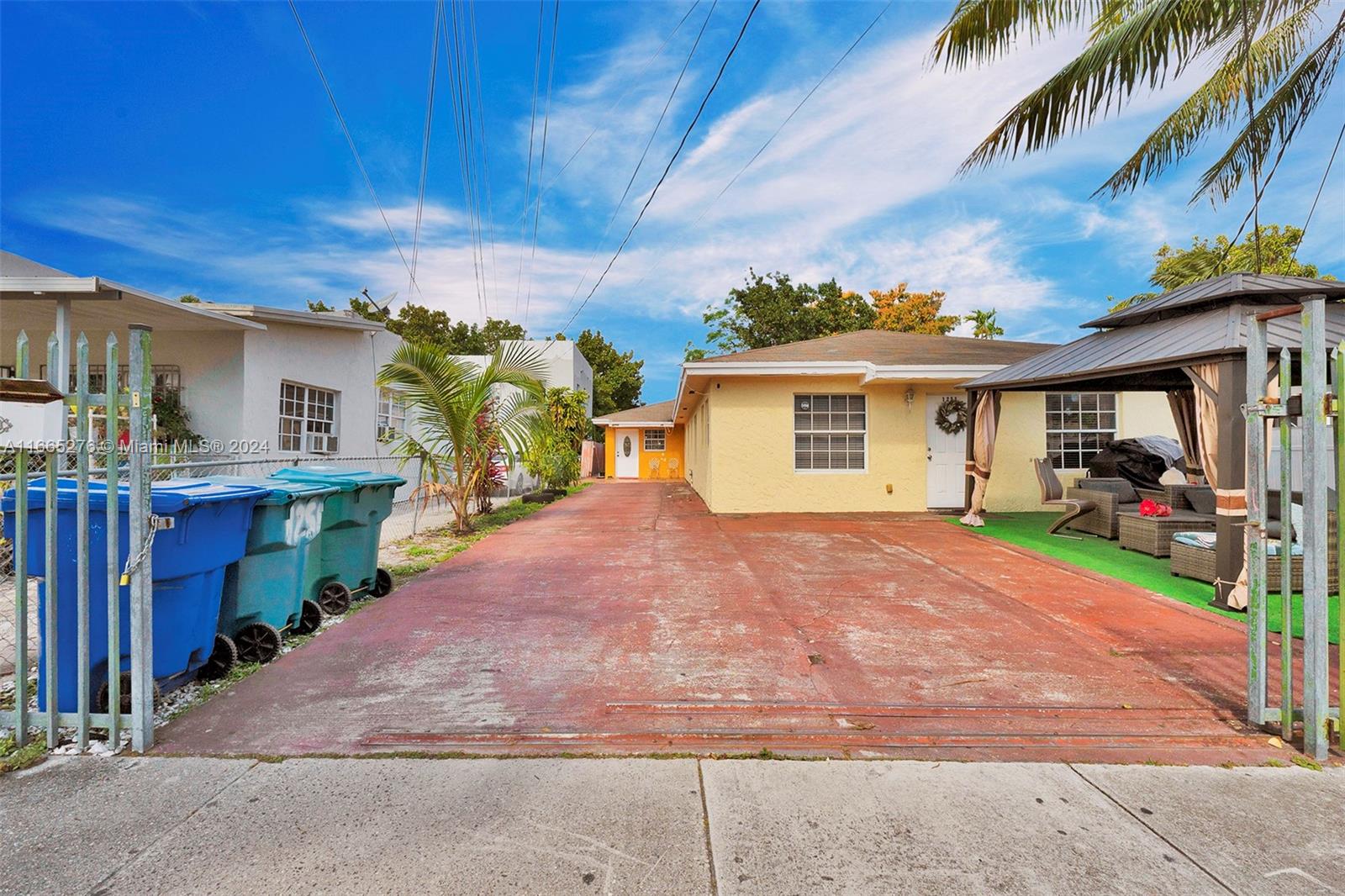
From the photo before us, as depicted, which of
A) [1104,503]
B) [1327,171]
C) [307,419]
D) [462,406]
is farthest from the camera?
[307,419]

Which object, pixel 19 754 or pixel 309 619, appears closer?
pixel 19 754

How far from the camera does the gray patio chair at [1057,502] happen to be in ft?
30.1

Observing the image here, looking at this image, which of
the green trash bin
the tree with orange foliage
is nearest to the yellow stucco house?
the green trash bin

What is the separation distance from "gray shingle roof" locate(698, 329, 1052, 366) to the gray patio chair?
9.82ft

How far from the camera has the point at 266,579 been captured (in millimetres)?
4105

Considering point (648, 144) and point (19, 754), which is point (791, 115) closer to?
point (648, 144)

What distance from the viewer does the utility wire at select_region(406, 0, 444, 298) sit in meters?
10.5

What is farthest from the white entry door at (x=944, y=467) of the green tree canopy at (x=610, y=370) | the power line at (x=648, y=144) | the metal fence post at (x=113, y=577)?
the green tree canopy at (x=610, y=370)

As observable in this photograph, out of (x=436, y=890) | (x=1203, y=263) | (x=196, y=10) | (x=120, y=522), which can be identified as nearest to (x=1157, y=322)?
(x=436, y=890)

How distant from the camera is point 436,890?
6.33 feet

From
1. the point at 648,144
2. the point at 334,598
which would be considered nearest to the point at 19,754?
the point at 334,598

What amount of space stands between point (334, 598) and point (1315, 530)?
20.4 ft

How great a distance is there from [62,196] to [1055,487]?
1824cm

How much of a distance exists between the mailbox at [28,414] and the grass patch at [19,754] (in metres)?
1.36
